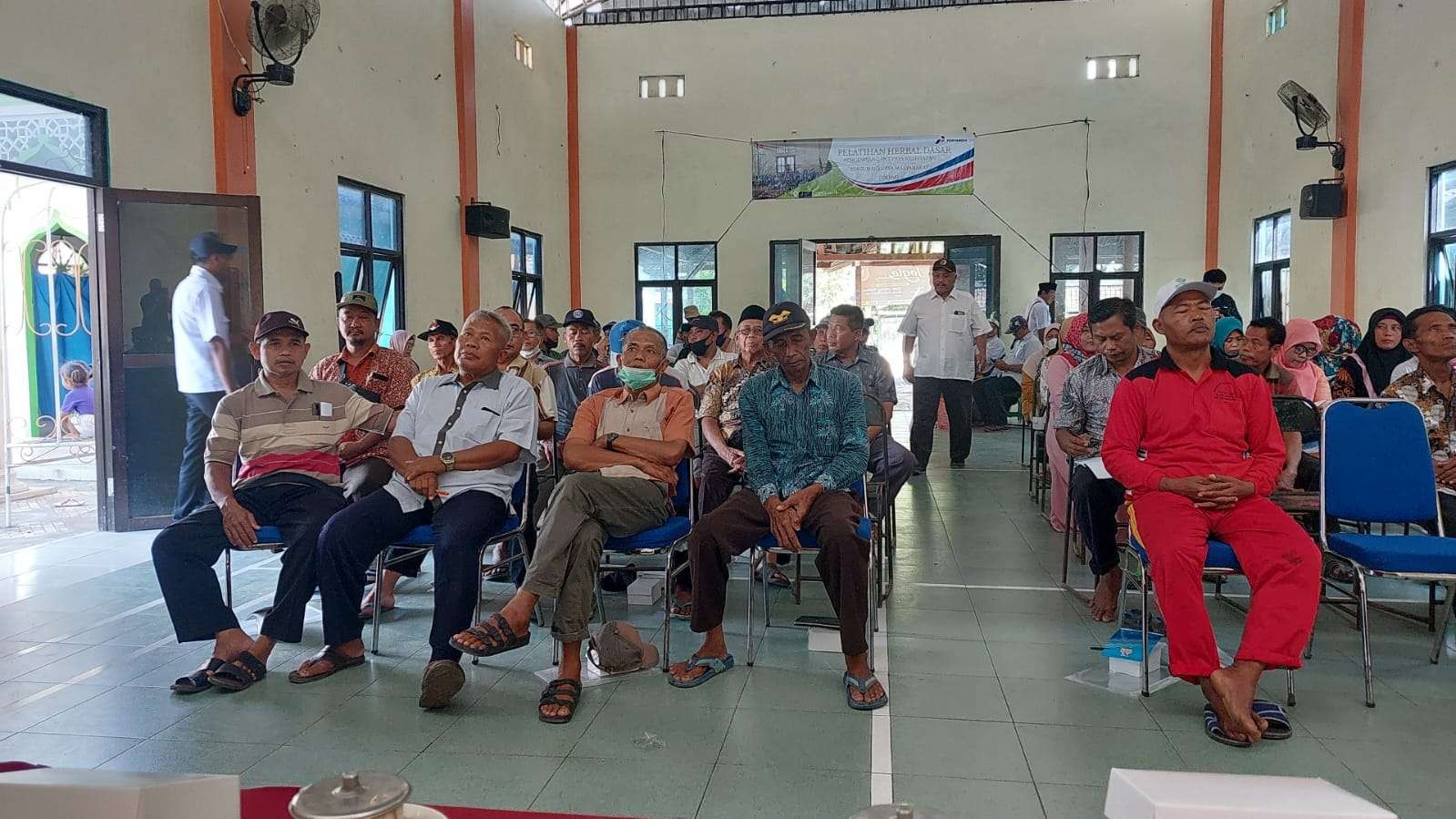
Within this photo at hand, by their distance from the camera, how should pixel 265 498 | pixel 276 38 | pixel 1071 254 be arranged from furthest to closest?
pixel 1071 254, pixel 276 38, pixel 265 498

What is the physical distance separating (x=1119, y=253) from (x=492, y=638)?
35.0ft

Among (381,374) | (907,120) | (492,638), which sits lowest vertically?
(492,638)

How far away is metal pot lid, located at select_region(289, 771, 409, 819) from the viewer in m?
0.78

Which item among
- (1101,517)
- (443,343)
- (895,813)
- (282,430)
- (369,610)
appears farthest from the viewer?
(443,343)

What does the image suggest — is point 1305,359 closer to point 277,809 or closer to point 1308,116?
point 1308,116

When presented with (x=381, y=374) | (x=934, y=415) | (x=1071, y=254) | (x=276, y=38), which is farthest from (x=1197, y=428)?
(x=1071, y=254)

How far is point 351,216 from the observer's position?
25.2 feet

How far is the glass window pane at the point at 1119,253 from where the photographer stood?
11812mm

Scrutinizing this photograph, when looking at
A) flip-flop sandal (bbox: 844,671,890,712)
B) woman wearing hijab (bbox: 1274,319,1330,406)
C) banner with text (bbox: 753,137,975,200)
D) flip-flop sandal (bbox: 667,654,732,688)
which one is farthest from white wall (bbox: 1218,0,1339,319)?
flip-flop sandal (bbox: 667,654,732,688)

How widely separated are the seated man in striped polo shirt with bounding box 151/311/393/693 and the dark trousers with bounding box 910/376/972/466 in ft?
15.0

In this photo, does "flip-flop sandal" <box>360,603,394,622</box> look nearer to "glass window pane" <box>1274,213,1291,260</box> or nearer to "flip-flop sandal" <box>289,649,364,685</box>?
"flip-flop sandal" <box>289,649,364,685</box>

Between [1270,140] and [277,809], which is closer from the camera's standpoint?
[277,809]

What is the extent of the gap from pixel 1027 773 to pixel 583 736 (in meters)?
1.21

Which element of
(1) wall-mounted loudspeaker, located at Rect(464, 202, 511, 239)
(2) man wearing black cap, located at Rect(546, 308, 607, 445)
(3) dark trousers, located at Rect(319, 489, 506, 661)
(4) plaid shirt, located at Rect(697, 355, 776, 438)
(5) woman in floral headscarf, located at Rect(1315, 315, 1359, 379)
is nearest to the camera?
(3) dark trousers, located at Rect(319, 489, 506, 661)
